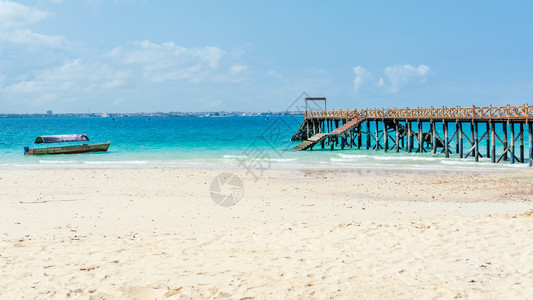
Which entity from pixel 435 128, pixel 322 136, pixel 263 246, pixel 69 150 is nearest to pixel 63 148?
pixel 69 150

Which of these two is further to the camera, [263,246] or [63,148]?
[63,148]

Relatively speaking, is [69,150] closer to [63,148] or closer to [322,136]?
[63,148]

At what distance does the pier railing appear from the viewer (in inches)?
1164

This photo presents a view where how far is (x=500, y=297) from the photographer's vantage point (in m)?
6.58

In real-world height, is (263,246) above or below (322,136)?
below

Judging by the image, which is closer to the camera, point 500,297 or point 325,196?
point 500,297

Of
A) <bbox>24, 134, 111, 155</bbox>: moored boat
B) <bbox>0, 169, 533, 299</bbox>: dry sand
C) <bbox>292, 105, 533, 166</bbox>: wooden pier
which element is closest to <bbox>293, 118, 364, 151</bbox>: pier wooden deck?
<bbox>292, 105, 533, 166</bbox>: wooden pier

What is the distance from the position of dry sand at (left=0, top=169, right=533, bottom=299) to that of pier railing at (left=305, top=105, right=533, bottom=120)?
1361cm

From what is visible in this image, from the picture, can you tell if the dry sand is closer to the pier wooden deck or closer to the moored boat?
the pier wooden deck

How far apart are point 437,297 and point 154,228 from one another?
23.4ft

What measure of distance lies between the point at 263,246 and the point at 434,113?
31.2m

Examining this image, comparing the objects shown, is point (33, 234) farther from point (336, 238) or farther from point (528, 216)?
point (528, 216)

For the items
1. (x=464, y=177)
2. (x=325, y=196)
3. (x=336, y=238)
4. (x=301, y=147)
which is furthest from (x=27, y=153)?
(x=336, y=238)

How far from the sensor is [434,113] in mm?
37344
